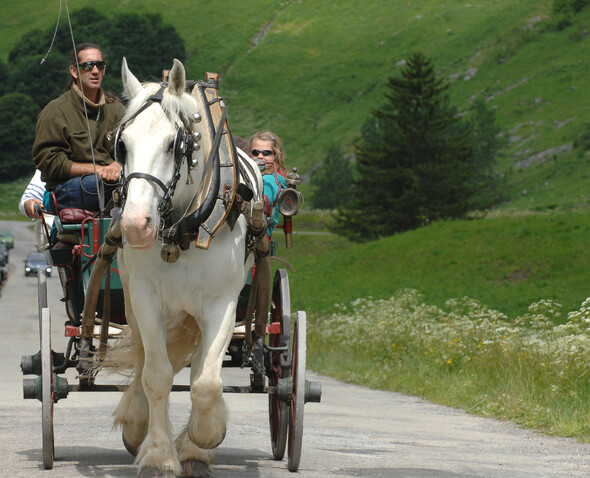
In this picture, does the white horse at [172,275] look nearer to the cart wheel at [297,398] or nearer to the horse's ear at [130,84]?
the horse's ear at [130,84]

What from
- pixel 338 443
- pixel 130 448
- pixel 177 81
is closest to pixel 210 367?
pixel 130 448

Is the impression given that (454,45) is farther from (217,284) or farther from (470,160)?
(217,284)

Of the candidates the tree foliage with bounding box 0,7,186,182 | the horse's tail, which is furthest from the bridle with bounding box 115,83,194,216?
the tree foliage with bounding box 0,7,186,182

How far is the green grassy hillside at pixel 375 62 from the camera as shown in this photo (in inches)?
3792

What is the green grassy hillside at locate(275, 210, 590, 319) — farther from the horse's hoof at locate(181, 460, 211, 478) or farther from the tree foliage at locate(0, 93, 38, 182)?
the tree foliage at locate(0, 93, 38, 182)

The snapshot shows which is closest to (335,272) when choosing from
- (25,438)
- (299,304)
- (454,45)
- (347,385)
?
(299,304)

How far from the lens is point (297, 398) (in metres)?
7.63

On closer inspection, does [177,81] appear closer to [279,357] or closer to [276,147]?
[276,147]

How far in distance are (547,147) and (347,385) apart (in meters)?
80.3

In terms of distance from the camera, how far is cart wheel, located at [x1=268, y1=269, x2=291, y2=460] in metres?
8.03

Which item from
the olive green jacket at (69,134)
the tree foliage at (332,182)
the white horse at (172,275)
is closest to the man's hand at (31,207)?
the olive green jacket at (69,134)

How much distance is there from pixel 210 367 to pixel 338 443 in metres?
3.16

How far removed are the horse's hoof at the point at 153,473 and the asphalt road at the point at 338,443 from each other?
1.59 ft

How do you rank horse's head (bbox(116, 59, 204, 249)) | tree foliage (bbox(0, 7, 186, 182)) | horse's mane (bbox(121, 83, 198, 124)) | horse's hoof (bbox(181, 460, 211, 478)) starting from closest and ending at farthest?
horse's head (bbox(116, 59, 204, 249)) → horse's mane (bbox(121, 83, 198, 124)) → horse's hoof (bbox(181, 460, 211, 478)) → tree foliage (bbox(0, 7, 186, 182))
